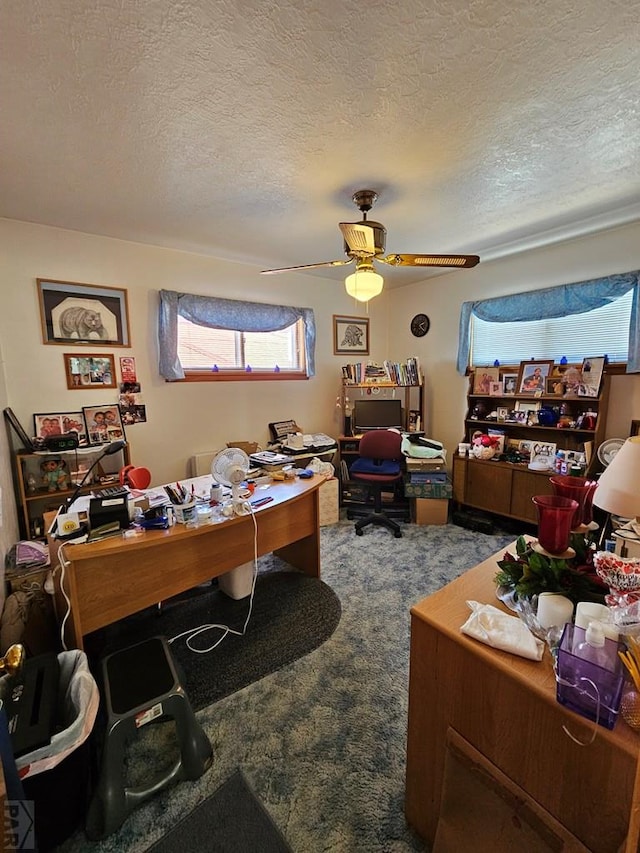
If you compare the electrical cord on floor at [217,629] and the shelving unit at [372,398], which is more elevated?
the shelving unit at [372,398]

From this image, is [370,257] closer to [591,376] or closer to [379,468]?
[379,468]

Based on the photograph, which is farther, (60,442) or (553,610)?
(60,442)

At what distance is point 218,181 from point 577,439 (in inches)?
131

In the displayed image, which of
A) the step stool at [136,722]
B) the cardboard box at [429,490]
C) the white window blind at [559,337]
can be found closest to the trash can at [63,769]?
the step stool at [136,722]

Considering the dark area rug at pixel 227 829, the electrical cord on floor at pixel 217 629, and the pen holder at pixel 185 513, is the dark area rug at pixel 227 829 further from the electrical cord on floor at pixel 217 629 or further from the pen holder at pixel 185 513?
the pen holder at pixel 185 513

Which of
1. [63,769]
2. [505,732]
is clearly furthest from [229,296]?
[505,732]

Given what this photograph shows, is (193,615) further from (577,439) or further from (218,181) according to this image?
(577,439)

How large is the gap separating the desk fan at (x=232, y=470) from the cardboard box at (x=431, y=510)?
2090 millimetres

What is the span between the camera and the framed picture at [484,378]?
359 centimetres

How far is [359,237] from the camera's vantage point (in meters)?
2.08

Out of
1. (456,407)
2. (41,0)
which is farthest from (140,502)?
(456,407)

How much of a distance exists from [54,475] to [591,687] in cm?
323

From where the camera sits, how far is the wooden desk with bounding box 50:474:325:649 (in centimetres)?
150

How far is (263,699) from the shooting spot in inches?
65.9
